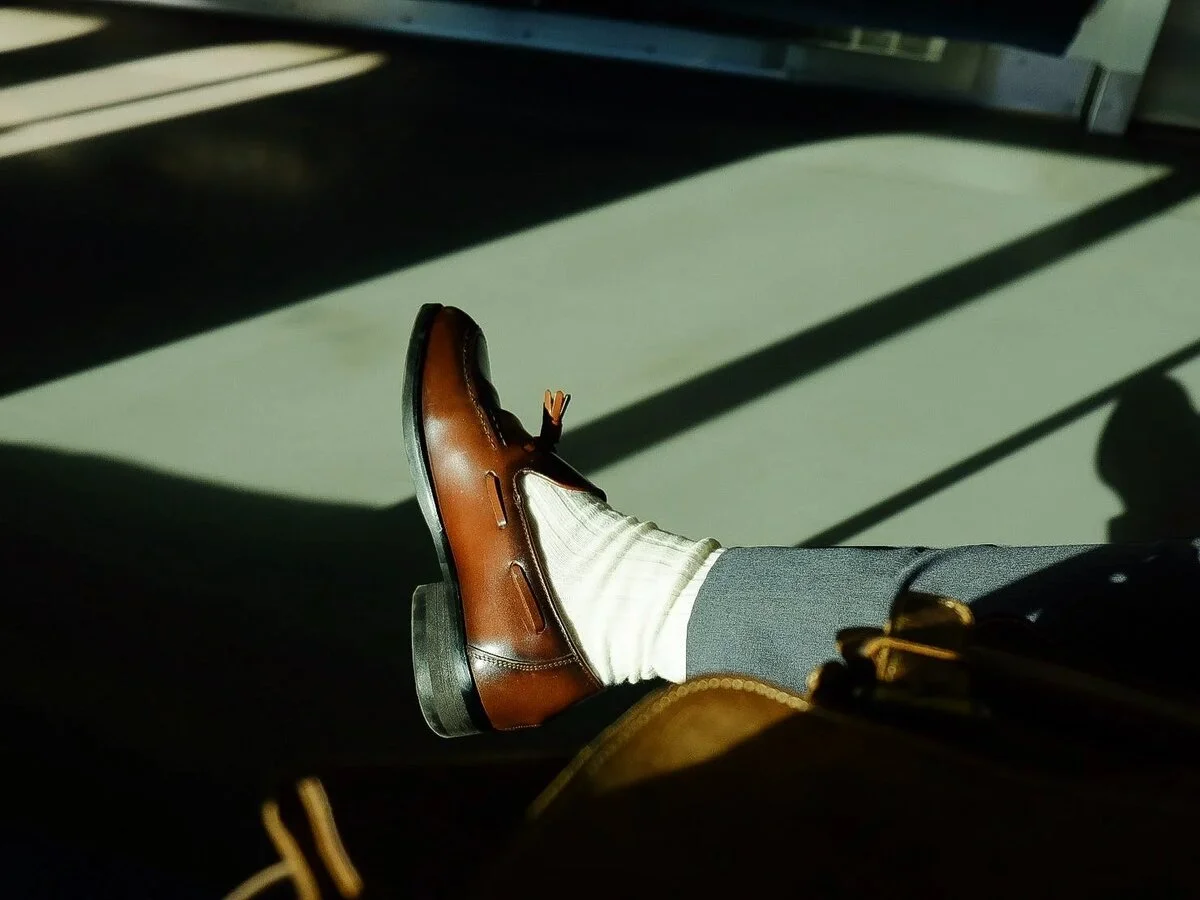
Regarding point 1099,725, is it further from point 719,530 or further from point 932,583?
point 719,530

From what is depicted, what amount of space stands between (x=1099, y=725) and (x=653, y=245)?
107cm

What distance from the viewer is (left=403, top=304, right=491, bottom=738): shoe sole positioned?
0.74m

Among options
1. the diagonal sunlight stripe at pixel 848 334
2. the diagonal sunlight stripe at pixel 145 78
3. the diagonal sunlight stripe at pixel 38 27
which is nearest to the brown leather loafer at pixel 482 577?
the diagonal sunlight stripe at pixel 848 334

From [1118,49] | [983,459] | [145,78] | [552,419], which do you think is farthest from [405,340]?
[1118,49]

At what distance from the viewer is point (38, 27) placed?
1845 millimetres

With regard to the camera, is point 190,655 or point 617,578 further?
point 190,655

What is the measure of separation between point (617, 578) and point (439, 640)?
0.50ft

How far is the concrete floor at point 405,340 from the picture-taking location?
91 cm

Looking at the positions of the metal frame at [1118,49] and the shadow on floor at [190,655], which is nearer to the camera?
the shadow on floor at [190,655]

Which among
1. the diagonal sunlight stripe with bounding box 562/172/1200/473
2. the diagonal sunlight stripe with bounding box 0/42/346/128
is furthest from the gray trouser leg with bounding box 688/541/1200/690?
the diagonal sunlight stripe with bounding box 0/42/346/128

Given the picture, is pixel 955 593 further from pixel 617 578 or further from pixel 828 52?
pixel 828 52

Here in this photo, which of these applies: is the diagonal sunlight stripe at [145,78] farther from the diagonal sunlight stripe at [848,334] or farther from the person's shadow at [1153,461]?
the person's shadow at [1153,461]

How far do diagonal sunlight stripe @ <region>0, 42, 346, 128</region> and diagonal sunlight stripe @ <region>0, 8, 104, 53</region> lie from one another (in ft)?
0.57

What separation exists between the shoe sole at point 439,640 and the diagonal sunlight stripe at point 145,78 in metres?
1.24
